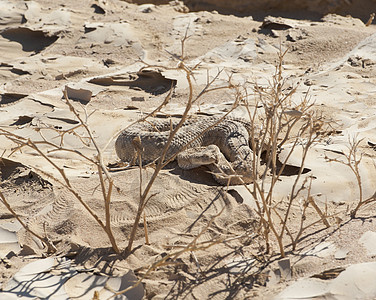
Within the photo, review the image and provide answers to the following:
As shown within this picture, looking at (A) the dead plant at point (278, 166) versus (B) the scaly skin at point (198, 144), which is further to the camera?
(B) the scaly skin at point (198, 144)

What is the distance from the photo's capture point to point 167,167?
211 inches

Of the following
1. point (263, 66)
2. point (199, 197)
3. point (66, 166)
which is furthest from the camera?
point (263, 66)

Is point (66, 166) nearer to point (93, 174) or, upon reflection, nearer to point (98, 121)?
point (93, 174)

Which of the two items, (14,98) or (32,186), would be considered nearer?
(32,186)

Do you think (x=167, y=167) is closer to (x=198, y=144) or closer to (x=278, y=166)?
(x=198, y=144)

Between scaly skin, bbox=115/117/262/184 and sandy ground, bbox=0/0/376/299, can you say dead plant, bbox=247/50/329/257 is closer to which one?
sandy ground, bbox=0/0/376/299

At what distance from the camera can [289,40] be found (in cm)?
972

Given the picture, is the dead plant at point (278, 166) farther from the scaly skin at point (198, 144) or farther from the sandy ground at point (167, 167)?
the scaly skin at point (198, 144)

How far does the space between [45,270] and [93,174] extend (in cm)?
196

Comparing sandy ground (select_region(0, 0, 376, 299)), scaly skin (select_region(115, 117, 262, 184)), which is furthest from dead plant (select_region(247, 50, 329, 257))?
scaly skin (select_region(115, 117, 262, 184))

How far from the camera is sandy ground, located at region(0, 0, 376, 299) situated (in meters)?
3.25

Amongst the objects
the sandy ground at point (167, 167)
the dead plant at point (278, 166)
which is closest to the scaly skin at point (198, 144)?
the sandy ground at point (167, 167)

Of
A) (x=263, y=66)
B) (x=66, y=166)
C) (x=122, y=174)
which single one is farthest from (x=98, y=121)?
(x=263, y=66)

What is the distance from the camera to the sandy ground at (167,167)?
325 centimetres
